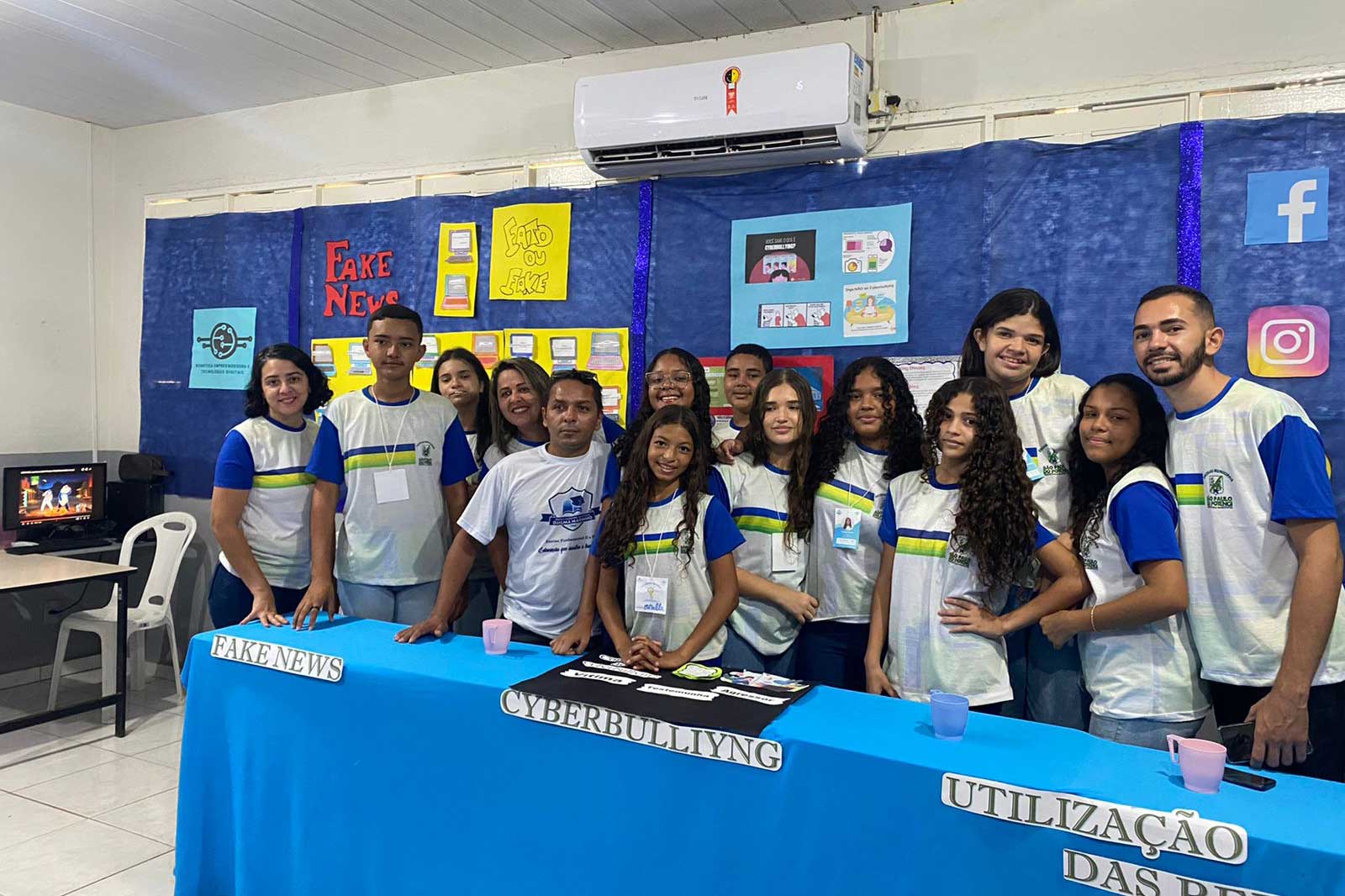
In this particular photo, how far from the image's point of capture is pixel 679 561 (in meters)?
2.36

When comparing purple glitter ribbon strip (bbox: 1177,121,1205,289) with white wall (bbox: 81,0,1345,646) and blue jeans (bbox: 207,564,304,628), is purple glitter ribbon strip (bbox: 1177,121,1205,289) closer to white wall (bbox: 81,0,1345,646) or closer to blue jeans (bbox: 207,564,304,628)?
white wall (bbox: 81,0,1345,646)

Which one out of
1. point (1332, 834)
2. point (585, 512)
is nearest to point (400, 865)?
point (585, 512)

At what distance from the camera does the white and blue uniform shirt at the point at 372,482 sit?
280 centimetres

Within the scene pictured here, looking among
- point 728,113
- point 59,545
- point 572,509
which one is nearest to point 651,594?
point 572,509

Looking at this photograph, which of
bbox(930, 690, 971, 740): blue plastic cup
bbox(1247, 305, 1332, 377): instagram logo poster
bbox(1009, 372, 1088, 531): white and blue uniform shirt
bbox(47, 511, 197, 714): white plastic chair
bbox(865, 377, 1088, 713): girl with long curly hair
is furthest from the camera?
bbox(47, 511, 197, 714): white plastic chair

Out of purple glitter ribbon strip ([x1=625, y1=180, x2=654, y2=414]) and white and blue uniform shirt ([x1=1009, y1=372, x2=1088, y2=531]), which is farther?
purple glitter ribbon strip ([x1=625, y1=180, x2=654, y2=414])

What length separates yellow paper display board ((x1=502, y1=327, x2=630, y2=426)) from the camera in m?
3.80

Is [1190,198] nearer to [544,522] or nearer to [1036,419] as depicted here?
[1036,419]

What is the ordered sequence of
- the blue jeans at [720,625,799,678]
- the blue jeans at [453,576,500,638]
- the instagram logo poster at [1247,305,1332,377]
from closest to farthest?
1. the blue jeans at [720,625,799,678]
2. the instagram logo poster at [1247,305,1332,377]
3. the blue jeans at [453,576,500,638]

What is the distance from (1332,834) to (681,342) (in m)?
2.71

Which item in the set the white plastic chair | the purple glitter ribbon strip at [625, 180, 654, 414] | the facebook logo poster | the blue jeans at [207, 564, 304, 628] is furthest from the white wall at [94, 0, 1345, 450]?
the blue jeans at [207, 564, 304, 628]

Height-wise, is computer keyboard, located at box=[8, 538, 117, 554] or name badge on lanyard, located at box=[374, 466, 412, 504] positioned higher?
name badge on lanyard, located at box=[374, 466, 412, 504]

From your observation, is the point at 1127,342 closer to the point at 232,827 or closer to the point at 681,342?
the point at 681,342

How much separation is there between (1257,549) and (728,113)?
7.28 feet
